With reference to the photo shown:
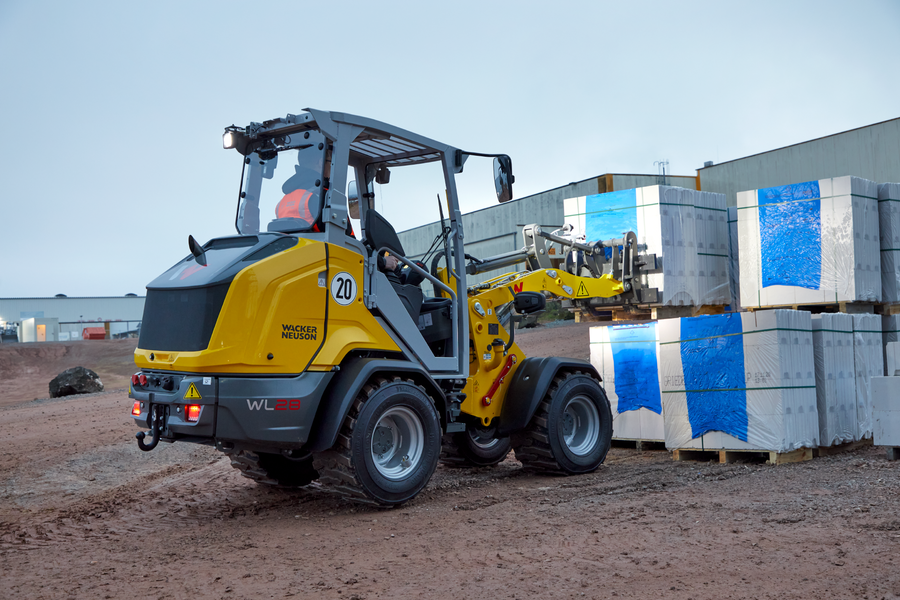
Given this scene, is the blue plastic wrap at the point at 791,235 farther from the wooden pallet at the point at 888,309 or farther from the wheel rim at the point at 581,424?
the wheel rim at the point at 581,424

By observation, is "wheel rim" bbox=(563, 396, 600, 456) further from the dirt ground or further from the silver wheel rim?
the silver wheel rim

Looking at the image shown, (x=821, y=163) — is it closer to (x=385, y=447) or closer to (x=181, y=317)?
(x=385, y=447)

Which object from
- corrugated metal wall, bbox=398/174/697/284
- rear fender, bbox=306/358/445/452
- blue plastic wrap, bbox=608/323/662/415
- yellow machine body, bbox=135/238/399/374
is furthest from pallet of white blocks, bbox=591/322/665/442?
corrugated metal wall, bbox=398/174/697/284

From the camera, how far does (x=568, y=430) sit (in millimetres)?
7719

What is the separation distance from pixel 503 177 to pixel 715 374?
9.40 feet

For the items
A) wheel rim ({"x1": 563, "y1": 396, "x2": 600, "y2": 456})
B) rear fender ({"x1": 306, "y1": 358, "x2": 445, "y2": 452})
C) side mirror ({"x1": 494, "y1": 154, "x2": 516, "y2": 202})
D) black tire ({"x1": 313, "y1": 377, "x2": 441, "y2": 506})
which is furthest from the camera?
wheel rim ({"x1": 563, "y1": 396, "x2": 600, "y2": 456})

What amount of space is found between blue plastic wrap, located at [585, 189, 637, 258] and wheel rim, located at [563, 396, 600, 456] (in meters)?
1.68

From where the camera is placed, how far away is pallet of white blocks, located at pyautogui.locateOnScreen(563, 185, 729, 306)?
8.44 meters

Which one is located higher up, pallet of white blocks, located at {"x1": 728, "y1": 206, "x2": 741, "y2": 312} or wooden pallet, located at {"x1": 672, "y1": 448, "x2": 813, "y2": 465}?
pallet of white blocks, located at {"x1": 728, "y1": 206, "x2": 741, "y2": 312}

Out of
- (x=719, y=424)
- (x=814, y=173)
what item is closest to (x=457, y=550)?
(x=719, y=424)

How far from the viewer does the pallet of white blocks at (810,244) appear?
8055 mm

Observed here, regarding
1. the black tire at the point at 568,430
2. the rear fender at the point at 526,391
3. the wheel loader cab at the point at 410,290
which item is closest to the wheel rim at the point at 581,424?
the black tire at the point at 568,430

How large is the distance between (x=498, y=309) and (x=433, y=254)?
0.95 metres

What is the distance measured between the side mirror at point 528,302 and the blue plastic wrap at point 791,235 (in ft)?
8.89
